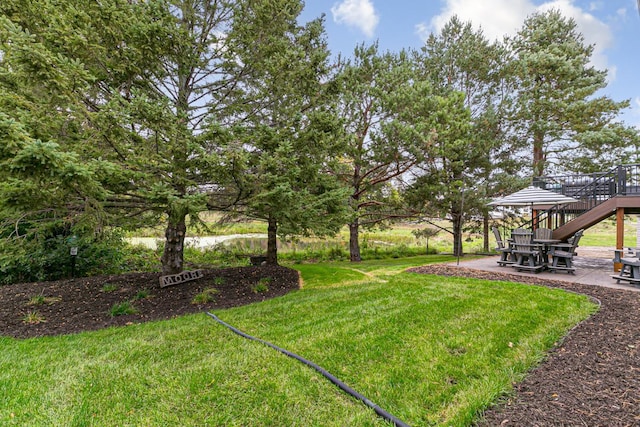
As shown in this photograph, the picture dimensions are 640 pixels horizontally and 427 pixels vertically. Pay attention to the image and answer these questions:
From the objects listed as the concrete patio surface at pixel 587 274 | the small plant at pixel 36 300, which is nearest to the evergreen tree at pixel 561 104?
the concrete patio surface at pixel 587 274

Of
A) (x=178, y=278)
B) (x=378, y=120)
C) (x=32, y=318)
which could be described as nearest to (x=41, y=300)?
(x=32, y=318)

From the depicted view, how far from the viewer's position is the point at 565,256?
22.8 ft

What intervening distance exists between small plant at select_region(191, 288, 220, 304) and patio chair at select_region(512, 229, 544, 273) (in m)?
7.49

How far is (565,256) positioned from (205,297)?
8.21m

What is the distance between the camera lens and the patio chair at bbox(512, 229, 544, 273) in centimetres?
727

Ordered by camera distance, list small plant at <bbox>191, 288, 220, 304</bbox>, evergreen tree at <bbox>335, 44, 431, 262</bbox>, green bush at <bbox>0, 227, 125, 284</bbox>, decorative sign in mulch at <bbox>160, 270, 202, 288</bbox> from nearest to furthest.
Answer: small plant at <bbox>191, 288, 220, 304</bbox> < decorative sign in mulch at <bbox>160, 270, 202, 288</bbox> < green bush at <bbox>0, 227, 125, 284</bbox> < evergreen tree at <bbox>335, 44, 431, 262</bbox>

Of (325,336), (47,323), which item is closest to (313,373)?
(325,336)

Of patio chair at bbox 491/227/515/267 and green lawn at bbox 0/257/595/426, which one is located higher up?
patio chair at bbox 491/227/515/267

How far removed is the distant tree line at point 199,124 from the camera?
3508 mm

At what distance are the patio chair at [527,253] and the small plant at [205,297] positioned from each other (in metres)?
7.49

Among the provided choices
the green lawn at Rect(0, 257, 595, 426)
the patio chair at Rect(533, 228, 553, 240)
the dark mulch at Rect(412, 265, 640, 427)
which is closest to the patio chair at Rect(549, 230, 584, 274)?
the patio chair at Rect(533, 228, 553, 240)

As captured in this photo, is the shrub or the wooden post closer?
the shrub

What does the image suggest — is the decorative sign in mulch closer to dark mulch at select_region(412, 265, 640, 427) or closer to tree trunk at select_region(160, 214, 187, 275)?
tree trunk at select_region(160, 214, 187, 275)

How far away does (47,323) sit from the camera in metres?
4.06
